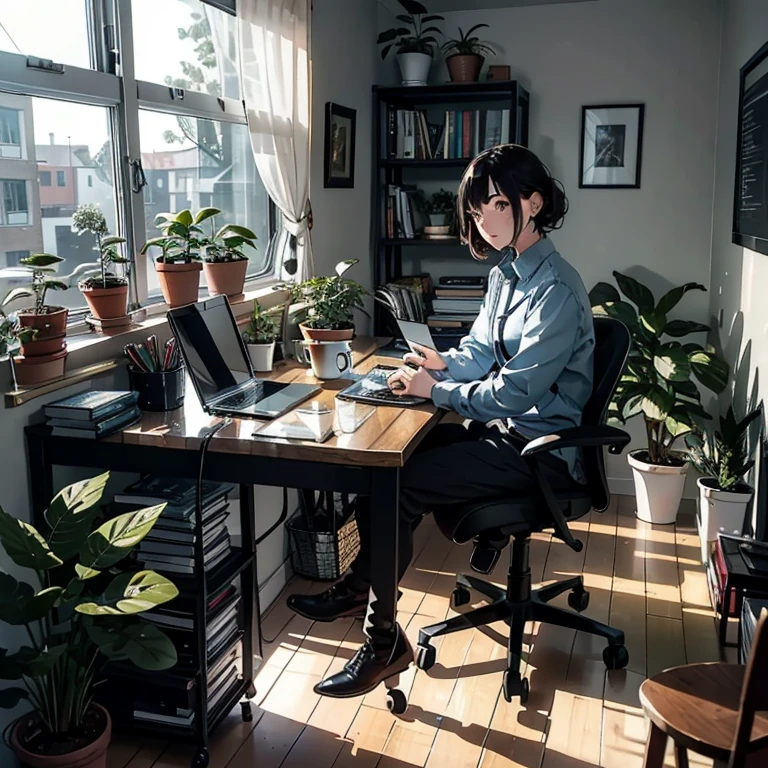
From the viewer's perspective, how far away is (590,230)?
4.14 m

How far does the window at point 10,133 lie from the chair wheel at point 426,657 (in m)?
1.71

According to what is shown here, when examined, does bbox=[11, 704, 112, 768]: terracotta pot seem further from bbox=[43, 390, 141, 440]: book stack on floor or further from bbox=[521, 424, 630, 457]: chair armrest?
bbox=[521, 424, 630, 457]: chair armrest

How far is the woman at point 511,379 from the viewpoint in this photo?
225cm

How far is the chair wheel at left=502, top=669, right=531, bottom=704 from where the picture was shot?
7.83ft

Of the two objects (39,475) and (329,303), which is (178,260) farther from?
(39,475)

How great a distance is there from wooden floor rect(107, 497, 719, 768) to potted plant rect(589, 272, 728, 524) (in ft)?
1.51

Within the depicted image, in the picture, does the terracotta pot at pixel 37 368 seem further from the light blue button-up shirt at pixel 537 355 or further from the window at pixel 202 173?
the light blue button-up shirt at pixel 537 355

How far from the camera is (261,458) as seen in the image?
200cm

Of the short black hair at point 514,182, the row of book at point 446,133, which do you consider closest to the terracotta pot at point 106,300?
the short black hair at point 514,182

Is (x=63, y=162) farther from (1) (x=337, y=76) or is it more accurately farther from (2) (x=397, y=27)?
(2) (x=397, y=27)

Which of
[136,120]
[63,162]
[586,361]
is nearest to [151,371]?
[63,162]

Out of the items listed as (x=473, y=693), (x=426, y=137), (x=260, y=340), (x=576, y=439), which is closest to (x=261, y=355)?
(x=260, y=340)

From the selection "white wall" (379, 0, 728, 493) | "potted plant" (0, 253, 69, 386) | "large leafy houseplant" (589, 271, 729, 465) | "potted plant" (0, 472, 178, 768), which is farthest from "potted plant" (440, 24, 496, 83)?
"potted plant" (0, 472, 178, 768)

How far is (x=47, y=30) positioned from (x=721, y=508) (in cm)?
260
